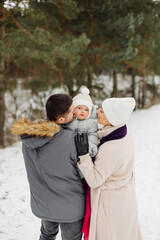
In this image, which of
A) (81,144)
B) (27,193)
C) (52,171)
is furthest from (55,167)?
(27,193)

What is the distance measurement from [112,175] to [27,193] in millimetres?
2837

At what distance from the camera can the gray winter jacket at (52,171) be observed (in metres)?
1.63

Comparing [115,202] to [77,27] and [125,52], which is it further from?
[77,27]

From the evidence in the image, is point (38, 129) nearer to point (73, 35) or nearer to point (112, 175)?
point (112, 175)

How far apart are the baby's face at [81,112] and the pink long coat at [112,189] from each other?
0.28 meters

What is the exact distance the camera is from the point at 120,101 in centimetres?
179

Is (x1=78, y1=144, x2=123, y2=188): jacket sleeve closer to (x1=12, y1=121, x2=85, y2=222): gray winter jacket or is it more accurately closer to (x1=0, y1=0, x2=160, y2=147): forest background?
(x1=12, y1=121, x2=85, y2=222): gray winter jacket

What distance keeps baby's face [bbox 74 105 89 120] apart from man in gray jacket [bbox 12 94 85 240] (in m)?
0.34

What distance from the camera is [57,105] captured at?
5.52 ft

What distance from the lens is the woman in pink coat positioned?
68.4 inches

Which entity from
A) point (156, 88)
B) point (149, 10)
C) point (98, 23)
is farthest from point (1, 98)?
point (156, 88)

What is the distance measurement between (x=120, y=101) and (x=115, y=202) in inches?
33.4

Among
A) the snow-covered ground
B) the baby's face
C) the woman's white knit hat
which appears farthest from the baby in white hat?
the snow-covered ground

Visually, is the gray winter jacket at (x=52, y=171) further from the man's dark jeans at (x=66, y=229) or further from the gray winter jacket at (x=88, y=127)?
the gray winter jacket at (x=88, y=127)
